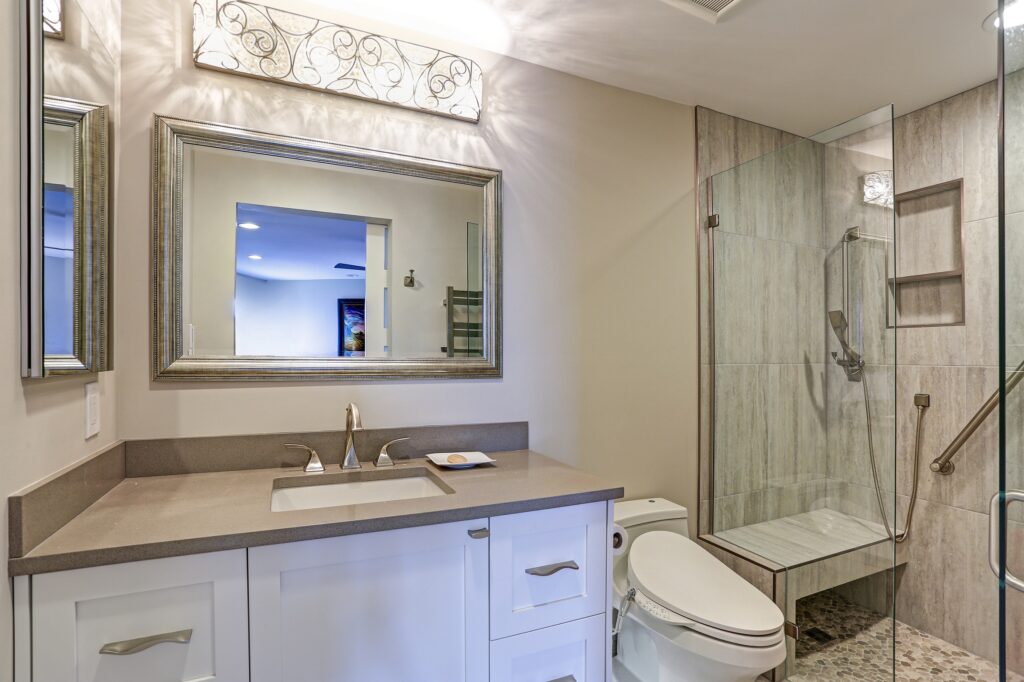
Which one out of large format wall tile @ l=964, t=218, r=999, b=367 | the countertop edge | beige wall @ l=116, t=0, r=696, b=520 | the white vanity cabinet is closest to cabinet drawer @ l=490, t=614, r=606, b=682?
the white vanity cabinet

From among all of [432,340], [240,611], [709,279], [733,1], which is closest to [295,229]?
[432,340]

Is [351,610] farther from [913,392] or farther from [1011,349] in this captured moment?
[913,392]

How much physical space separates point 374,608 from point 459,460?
0.55 meters

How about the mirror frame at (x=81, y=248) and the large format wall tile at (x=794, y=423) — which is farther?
the large format wall tile at (x=794, y=423)

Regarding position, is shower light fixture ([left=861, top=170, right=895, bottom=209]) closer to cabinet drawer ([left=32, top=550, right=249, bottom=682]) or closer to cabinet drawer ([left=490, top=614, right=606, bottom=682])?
cabinet drawer ([left=490, top=614, right=606, bottom=682])

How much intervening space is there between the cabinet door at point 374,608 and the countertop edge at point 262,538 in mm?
21

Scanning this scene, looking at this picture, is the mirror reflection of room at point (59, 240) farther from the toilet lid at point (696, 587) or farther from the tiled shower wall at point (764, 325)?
the tiled shower wall at point (764, 325)

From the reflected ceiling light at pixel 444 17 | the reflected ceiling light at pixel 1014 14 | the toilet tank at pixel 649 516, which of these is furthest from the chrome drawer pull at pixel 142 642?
the reflected ceiling light at pixel 1014 14

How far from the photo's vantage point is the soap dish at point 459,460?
5.10 feet

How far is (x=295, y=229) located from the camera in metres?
1.57

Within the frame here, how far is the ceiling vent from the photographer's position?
1593mm

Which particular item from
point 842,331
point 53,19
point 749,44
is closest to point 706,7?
point 749,44

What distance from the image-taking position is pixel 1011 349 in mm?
994

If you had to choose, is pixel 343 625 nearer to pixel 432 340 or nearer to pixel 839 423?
pixel 432 340
